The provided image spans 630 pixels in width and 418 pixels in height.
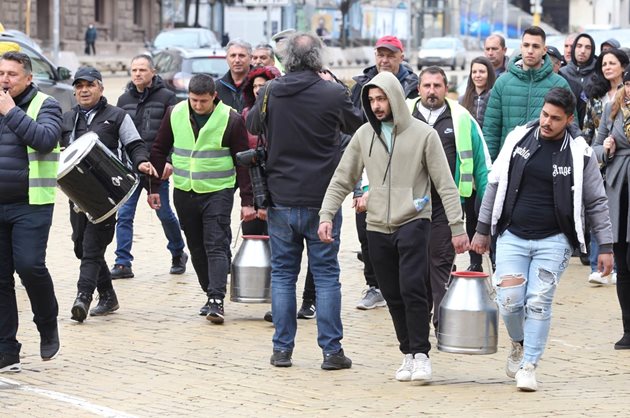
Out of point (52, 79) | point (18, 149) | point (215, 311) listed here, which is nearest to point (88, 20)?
point (52, 79)

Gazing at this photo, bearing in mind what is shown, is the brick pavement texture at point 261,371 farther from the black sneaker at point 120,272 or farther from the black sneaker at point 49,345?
the black sneaker at point 120,272

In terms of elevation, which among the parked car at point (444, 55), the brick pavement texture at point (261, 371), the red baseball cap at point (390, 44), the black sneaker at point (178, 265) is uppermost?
the parked car at point (444, 55)

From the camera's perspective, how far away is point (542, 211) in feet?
26.7

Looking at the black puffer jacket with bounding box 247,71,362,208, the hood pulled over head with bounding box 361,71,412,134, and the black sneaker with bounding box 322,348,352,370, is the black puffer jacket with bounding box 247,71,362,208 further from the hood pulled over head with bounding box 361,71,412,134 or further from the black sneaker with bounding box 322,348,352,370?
the black sneaker with bounding box 322,348,352,370

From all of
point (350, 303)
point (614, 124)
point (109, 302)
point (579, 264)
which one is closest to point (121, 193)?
point (109, 302)

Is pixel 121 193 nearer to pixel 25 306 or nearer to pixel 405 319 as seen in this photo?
pixel 25 306

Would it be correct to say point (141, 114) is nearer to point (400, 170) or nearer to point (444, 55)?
point (400, 170)

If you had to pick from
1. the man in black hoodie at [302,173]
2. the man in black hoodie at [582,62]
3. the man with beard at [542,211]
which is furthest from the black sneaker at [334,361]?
the man in black hoodie at [582,62]

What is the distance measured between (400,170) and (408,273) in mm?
588

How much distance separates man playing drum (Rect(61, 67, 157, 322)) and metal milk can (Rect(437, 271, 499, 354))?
9.51 ft

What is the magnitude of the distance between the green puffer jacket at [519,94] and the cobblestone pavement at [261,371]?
150 cm

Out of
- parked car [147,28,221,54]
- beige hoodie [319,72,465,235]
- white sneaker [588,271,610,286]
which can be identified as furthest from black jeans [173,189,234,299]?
parked car [147,28,221,54]

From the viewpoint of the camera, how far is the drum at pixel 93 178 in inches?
376

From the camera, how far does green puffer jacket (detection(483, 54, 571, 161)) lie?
447 inches
